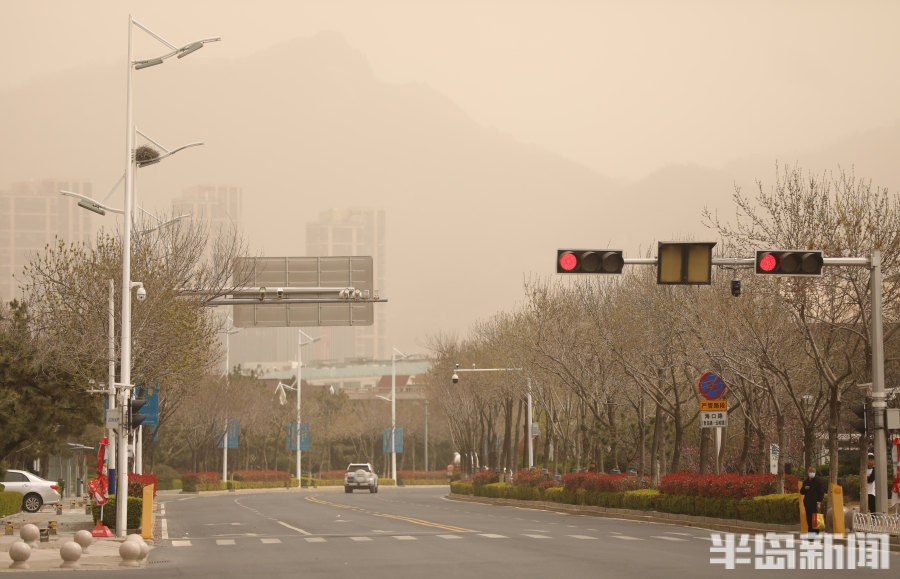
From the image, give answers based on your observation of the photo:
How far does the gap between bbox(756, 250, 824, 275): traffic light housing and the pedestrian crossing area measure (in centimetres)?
687

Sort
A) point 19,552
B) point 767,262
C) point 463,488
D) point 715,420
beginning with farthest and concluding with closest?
point 463,488, point 715,420, point 767,262, point 19,552

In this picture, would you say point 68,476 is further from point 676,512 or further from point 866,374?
point 866,374

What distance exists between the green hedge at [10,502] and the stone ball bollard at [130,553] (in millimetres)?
18099

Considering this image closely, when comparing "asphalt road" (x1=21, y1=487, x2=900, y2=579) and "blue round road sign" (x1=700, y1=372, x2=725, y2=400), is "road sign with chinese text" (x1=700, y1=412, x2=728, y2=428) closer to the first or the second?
"blue round road sign" (x1=700, y1=372, x2=725, y2=400)

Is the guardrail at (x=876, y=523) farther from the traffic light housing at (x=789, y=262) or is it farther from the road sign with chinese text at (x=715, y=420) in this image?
the road sign with chinese text at (x=715, y=420)

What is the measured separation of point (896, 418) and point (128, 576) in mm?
15293

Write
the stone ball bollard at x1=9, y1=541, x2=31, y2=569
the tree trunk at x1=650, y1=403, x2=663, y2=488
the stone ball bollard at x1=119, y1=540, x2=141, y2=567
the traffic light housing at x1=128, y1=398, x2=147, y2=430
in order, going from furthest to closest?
1. the tree trunk at x1=650, y1=403, x2=663, y2=488
2. the traffic light housing at x1=128, y1=398, x2=147, y2=430
3. the stone ball bollard at x1=119, y1=540, x2=141, y2=567
4. the stone ball bollard at x1=9, y1=541, x2=31, y2=569

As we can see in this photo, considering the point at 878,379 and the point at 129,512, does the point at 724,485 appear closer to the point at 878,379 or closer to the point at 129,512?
the point at 878,379

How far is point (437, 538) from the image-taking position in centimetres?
2609

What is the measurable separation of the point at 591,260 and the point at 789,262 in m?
3.73

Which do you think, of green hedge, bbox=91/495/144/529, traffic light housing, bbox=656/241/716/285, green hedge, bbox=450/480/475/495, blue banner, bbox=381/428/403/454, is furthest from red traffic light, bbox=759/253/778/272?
blue banner, bbox=381/428/403/454

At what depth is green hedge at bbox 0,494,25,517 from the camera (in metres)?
36.6

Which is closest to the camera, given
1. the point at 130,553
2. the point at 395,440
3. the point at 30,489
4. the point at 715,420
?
the point at 130,553

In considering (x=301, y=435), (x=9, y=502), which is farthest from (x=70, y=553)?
(x=301, y=435)
